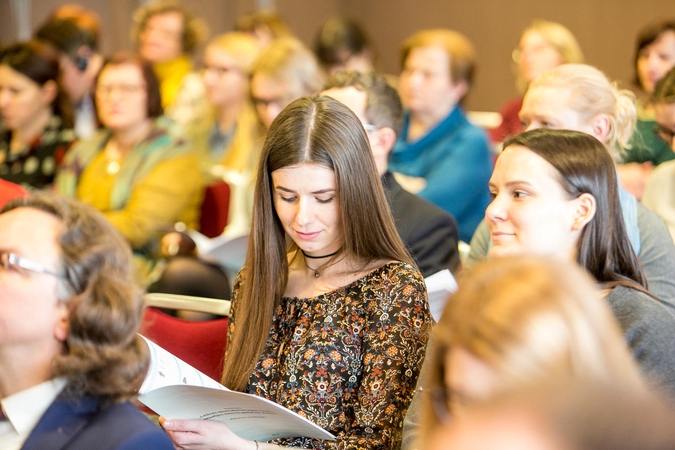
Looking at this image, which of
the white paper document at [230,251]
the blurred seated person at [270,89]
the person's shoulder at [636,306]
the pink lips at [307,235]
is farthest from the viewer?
the blurred seated person at [270,89]

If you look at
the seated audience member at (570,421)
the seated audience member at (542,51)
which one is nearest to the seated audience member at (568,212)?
the seated audience member at (570,421)

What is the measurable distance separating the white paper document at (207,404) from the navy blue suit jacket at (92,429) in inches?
5.4

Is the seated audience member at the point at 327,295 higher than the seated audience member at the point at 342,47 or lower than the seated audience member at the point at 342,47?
lower

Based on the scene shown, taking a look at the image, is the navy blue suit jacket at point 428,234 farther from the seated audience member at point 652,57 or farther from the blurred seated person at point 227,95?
the blurred seated person at point 227,95

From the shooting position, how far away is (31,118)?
173 inches

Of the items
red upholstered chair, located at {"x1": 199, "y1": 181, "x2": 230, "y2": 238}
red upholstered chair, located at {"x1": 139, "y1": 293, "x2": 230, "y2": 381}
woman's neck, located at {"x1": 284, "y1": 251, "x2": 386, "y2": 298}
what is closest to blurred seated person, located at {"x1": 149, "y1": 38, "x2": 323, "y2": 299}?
red upholstered chair, located at {"x1": 199, "y1": 181, "x2": 230, "y2": 238}

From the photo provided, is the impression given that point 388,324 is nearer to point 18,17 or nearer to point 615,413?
point 615,413

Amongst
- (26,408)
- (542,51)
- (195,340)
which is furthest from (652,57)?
(26,408)

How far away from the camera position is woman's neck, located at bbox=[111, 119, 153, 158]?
13.0 feet

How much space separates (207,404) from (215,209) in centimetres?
239

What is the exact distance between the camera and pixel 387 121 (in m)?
2.81

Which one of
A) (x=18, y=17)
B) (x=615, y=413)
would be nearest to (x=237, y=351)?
(x=615, y=413)

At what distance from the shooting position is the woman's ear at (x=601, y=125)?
247 centimetres

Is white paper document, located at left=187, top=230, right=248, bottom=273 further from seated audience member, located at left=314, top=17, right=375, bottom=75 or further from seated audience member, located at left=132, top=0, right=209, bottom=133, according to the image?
seated audience member, located at left=132, top=0, right=209, bottom=133
